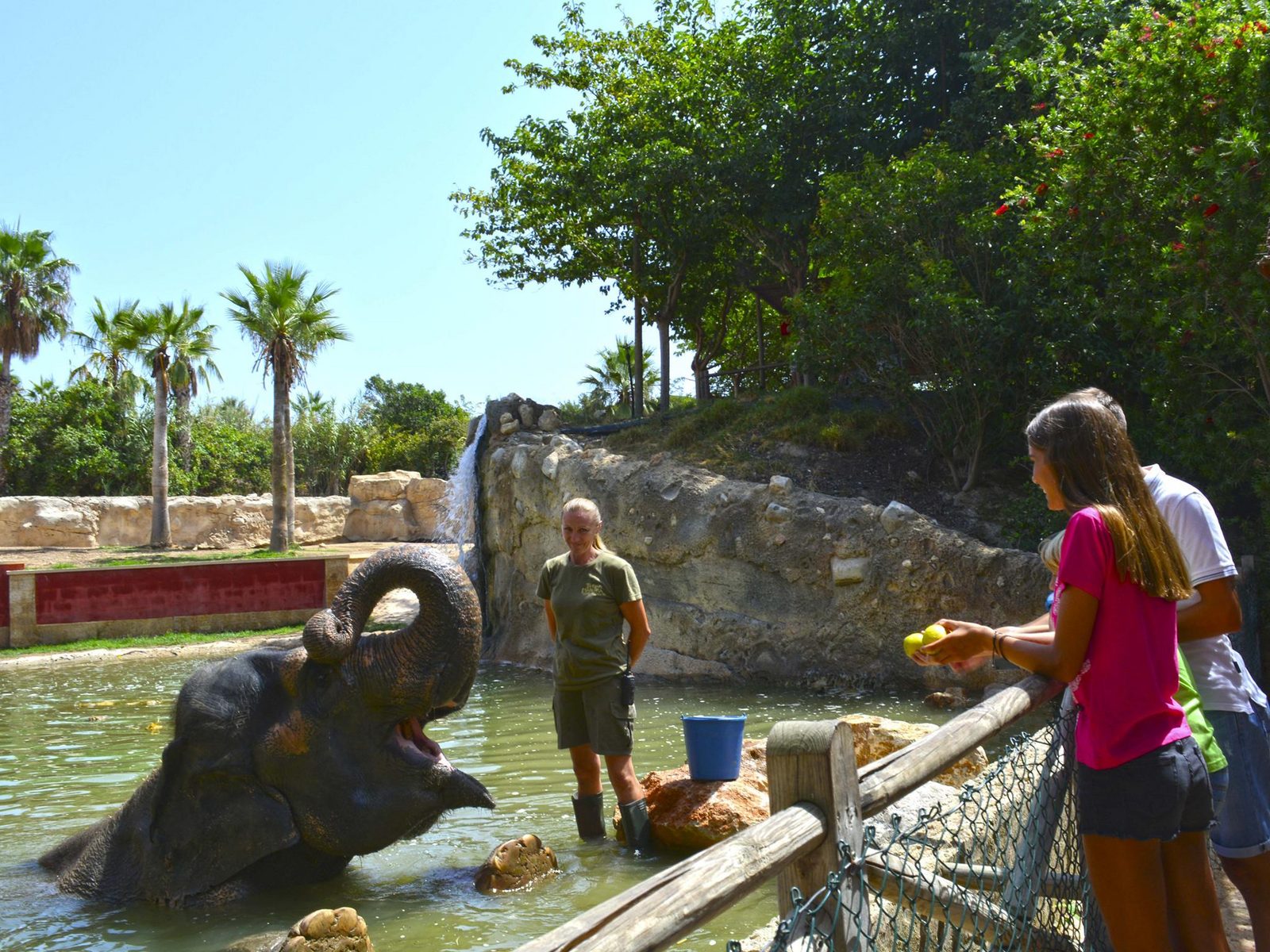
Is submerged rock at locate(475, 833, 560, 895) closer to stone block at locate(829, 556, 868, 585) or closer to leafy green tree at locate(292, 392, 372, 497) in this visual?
stone block at locate(829, 556, 868, 585)

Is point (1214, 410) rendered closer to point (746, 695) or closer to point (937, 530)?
point (937, 530)

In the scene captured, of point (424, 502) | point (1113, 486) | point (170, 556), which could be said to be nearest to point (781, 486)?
point (1113, 486)

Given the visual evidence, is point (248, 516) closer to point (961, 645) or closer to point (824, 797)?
point (961, 645)

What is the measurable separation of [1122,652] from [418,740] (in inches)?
139

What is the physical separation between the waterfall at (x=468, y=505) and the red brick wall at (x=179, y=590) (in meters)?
3.70

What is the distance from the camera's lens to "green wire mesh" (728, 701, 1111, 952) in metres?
2.32

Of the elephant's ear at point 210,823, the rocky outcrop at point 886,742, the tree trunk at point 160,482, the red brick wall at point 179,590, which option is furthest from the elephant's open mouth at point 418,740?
the tree trunk at point 160,482

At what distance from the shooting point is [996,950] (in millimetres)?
3154

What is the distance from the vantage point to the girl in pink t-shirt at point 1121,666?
2.68 m

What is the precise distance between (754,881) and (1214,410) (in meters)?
10.6

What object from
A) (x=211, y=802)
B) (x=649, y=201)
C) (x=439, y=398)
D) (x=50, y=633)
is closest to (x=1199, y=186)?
(x=211, y=802)

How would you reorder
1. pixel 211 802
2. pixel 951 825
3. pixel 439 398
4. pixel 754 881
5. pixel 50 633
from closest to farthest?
pixel 754 881, pixel 951 825, pixel 211 802, pixel 50 633, pixel 439 398

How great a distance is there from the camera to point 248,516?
115 ft

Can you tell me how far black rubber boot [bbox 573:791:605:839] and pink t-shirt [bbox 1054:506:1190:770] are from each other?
4022 millimetres
